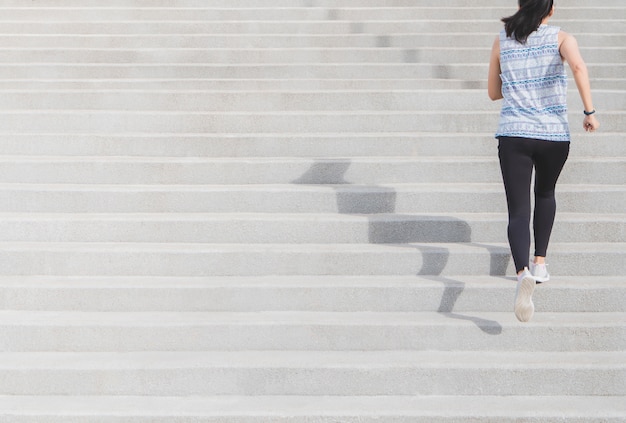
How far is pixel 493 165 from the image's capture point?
5016 mm

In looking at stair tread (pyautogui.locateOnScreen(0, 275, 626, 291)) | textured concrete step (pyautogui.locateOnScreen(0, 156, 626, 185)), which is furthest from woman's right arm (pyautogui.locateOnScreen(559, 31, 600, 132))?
textured concrete step (pyautogui.locateOnScreen(0, 156, 626, 185))

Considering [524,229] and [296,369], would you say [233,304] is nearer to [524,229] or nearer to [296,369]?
[296,369]

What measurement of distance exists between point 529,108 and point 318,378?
5.74ft

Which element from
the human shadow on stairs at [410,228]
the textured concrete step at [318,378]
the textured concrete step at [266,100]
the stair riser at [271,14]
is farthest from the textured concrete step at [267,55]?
the textured concrete step at [318,378]

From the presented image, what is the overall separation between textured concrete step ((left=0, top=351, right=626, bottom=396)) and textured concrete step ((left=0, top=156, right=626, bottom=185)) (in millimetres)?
1663

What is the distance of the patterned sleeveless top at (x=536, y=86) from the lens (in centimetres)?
366

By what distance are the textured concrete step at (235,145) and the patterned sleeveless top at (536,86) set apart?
1.53m

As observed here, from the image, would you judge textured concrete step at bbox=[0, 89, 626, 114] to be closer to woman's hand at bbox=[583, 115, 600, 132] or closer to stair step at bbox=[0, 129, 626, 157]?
stair step at bbox=[0, 129, 626, 157]

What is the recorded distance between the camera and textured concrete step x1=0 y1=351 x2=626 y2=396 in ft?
11.9

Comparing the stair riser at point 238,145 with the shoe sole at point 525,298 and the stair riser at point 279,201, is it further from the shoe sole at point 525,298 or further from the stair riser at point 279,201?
the shoe sole at point 525,298

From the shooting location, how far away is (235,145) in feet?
17.4

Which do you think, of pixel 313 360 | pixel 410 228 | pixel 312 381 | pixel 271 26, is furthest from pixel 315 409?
pixel 271 26

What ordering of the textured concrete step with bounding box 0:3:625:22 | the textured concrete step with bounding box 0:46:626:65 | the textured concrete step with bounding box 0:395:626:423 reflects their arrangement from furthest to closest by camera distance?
the textured concrete step with bounding box 0:3:625:22 < the textured concrete step with bounding box 0:46:626:65 < the textured concrete step with bounding box 0:395:626:423

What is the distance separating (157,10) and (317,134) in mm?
3147
